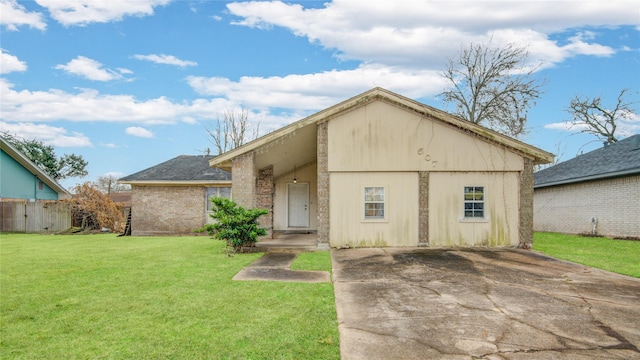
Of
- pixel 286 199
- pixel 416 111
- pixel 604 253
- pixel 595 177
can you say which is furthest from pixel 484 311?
pixel 595 177

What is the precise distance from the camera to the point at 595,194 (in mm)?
17656

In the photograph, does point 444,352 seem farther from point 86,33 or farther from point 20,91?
point 20,91

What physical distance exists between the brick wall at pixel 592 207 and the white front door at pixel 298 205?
41.6ft

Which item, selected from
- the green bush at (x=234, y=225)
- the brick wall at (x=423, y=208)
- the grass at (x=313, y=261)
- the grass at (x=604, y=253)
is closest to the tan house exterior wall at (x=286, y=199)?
the green bush at (x=234, y=225)

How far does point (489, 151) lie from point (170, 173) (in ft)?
51.3

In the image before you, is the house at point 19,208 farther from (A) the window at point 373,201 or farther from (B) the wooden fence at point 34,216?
(A) the window at point 373,201

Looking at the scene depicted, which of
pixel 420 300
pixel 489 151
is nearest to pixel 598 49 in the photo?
pixel 489 151

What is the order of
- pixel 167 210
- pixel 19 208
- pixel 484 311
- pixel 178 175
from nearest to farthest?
pixel 484 311 < pixel 167 210 < pixel 178 175 < pixel 19 208

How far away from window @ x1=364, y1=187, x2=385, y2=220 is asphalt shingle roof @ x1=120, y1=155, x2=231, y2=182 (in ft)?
33.0

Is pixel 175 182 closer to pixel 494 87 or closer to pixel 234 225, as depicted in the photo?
pixel 234 225

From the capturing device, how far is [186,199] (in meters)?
20.5

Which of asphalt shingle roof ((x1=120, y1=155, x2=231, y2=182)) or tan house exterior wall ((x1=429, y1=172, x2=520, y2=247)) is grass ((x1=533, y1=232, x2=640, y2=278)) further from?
asphalt shingle roof ((x1=120, y1=155, x2=231, y2=182))

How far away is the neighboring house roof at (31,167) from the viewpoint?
862 inches

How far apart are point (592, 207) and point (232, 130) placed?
3058cm
